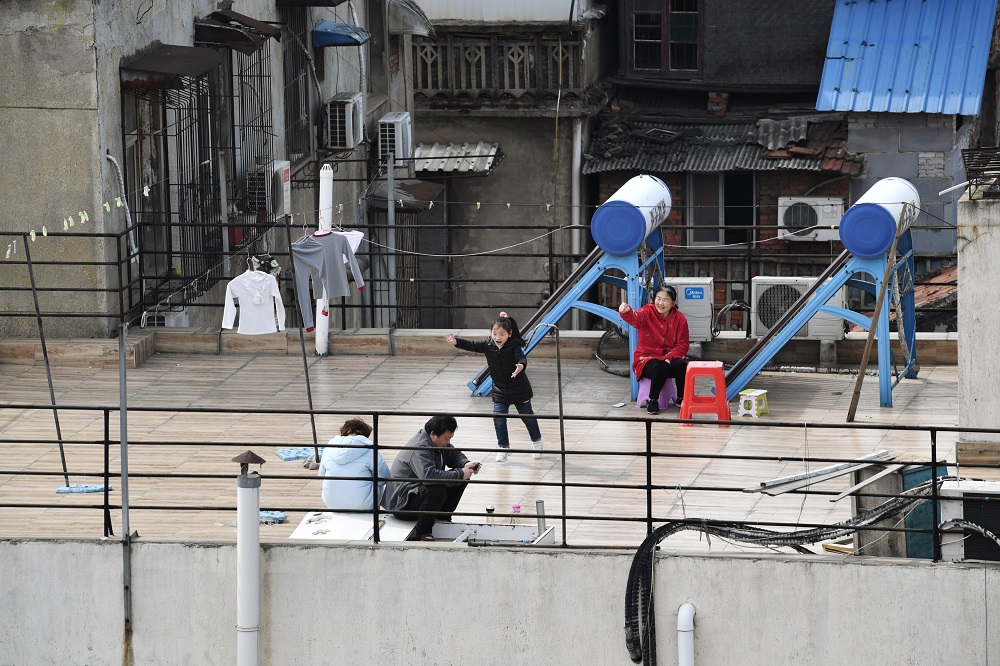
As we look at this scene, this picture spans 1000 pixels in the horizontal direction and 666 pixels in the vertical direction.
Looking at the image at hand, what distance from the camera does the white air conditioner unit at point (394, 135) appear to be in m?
27.2

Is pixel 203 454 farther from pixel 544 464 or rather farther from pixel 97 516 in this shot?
pixel 544 464

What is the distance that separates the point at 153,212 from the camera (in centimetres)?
Answer: 1873

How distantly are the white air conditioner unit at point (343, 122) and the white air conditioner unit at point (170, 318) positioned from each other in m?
6.42

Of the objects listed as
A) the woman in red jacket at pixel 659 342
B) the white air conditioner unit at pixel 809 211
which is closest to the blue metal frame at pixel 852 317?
the woman in red jacket at pixel 659 342

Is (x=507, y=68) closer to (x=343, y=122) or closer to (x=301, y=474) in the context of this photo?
(x=343, y=122)

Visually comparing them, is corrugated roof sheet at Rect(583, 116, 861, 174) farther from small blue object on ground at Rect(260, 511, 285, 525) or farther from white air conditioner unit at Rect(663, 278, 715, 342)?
small blue object on ground at Rect(260, 511, 285, 525)

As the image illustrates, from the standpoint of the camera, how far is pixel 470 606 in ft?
35.5

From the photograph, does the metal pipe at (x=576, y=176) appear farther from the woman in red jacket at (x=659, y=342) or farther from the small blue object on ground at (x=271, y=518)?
the small blue object on ground at (x=271, y=518)

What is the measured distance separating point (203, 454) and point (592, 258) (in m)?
4.40

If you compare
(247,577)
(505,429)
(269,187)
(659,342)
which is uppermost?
(269,187)

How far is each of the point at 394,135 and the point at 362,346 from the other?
1004cm

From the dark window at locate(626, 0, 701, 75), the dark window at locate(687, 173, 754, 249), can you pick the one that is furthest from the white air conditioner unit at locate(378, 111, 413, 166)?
the dark window at locate(626, 0, 701, 75)

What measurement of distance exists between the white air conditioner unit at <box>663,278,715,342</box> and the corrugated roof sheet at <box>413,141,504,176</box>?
12284mm

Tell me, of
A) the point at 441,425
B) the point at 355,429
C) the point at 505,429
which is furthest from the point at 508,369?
the point at 355,429
